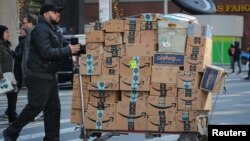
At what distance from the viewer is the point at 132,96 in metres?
7.80

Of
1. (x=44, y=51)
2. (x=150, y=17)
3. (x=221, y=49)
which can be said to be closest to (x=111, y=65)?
(x=150, y=17)

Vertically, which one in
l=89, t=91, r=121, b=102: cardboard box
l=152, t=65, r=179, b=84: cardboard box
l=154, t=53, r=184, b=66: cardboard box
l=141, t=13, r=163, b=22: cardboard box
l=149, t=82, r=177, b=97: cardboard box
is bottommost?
l=89, t=91, r=121, b=102: cardboard box

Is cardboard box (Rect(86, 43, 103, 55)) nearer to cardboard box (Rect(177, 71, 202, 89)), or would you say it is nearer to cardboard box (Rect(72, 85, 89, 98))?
cardboard box (Rect(72, 85, 89, 98))

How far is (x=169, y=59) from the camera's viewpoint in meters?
7.61

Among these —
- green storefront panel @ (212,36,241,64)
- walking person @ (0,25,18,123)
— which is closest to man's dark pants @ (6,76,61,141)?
walking person @ (0,25,18,123)

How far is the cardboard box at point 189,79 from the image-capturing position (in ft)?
24.8

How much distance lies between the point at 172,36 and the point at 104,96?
3.69 feet

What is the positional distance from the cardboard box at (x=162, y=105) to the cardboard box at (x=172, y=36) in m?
0.58

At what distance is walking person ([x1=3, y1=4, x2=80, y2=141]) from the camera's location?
8.08 m

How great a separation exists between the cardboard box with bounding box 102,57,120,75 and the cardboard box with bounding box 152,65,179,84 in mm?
455

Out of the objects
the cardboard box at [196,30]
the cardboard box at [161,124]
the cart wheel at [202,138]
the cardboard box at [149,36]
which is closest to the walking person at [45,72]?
the cardboard box at [149,36]

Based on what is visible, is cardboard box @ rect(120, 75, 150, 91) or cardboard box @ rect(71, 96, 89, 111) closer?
cardboard box @ rect(120, 75, 150, 91)

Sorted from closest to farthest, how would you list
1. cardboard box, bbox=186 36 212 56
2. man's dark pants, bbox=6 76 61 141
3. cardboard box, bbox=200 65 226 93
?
cardboard box, bbox=200 65 226 93 < cardboard box, bbox=186 36 212 56 < man's dark pants, bbox=6 76 61 141

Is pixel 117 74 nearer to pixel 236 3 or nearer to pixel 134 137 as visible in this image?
pixel 134 137
